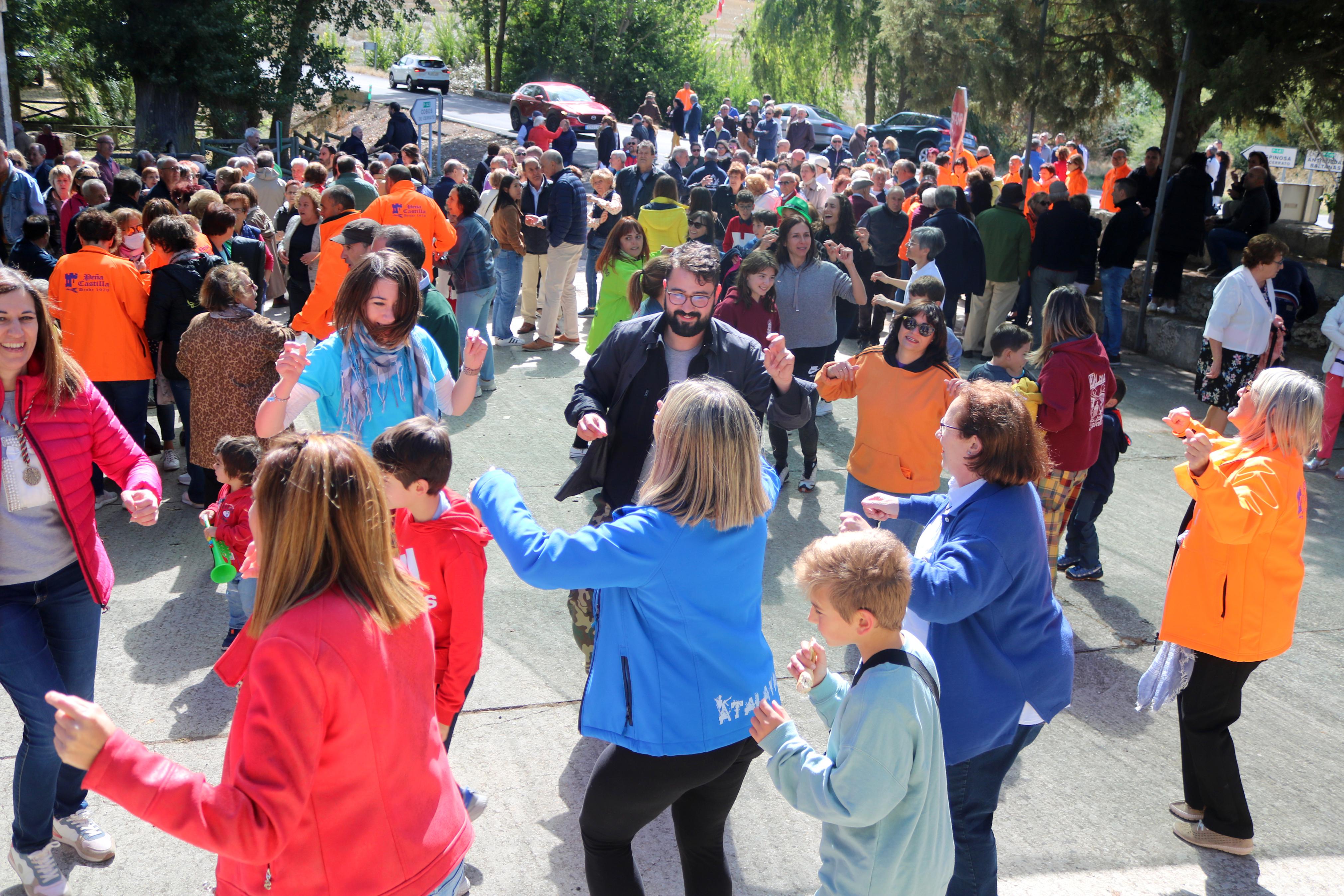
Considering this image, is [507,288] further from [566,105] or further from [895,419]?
[566,105]

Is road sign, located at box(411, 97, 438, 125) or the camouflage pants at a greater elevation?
road sign, located at box(411, 97, 438, 125)

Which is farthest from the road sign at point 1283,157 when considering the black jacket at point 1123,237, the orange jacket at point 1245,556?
the orange jacket at point 1245,556

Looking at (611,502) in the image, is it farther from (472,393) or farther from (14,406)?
(14,406)

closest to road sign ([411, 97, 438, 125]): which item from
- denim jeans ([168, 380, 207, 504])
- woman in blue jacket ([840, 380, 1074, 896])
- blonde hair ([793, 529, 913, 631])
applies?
denim jeans ([168, 380, 207, 504])

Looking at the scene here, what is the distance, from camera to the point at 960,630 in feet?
9.84

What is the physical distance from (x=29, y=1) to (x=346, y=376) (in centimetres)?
2031

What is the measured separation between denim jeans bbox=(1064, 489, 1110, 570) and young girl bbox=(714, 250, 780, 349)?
2125 mm

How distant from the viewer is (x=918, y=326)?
474 centimetres

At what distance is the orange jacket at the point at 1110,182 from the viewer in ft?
51.9

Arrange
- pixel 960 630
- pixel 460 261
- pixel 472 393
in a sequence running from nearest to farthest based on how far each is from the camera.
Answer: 1. pixel 960 630
2. pixel 472 393
3. pixel 460 261

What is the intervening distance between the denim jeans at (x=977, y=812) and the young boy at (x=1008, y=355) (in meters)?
2.95

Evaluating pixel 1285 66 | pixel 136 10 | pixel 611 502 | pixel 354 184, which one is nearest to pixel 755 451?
pixel 611 502

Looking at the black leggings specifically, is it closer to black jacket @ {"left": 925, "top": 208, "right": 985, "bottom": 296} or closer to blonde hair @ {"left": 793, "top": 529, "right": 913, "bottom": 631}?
blonde hair @ {"left": 793, "top": 529, "right": 913, "bottom": 631}

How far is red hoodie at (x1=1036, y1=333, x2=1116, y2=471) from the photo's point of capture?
535cm
